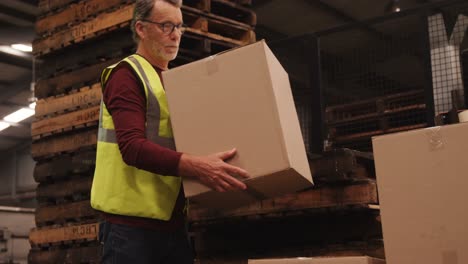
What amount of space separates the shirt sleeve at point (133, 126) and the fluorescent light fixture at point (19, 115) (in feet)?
54.6

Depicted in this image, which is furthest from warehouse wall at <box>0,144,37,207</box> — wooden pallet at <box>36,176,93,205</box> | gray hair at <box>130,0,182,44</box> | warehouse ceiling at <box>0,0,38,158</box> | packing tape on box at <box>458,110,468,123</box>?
packing tape on box at <box>458,110,468,123</box>

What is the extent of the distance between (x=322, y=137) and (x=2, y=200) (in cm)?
1812

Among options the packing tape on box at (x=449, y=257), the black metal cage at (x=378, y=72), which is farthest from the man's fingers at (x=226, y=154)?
the black metal cage at (x=378, y=72)

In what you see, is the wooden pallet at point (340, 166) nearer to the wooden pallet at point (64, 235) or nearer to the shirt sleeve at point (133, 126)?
the shirt sleeve at point (133, 126)

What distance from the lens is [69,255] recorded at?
16.0 ft

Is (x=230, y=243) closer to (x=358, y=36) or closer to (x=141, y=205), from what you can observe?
(x=141, y=205)

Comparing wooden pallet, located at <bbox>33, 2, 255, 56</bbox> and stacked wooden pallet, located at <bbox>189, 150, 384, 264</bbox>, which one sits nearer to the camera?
stacked wooden pallet, located at <bbox>189, 150, 384, 264</bbox>

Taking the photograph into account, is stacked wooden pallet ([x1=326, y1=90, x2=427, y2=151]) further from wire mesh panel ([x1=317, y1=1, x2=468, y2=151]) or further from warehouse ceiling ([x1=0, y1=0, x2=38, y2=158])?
warehouse ceiling ([x1=0, y1=0, x2=38, y2=158])

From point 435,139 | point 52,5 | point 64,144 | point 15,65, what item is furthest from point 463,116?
point 15,65

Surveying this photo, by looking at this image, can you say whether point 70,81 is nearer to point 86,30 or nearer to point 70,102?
point 70,102

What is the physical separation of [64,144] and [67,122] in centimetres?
19

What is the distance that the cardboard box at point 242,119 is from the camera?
242 cm

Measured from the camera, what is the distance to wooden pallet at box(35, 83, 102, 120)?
507cm

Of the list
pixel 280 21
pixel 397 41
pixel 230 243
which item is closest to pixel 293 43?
pixel 230 243
